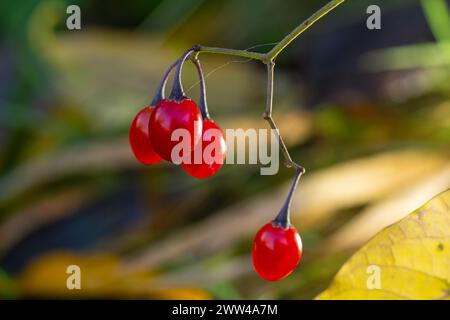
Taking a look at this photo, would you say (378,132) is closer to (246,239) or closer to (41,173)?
(246,239)

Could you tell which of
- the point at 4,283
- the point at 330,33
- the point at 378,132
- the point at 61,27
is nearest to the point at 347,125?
the point at 378,132

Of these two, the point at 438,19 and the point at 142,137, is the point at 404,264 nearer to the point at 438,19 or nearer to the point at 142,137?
the point at 142,137

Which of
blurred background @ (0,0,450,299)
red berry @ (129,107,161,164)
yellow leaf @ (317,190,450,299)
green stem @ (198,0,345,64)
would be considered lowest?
yellow leaf @ (317,190,450,299)

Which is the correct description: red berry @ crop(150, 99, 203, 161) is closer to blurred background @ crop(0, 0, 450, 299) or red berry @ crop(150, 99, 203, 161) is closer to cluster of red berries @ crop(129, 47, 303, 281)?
cluster of red berries @ crop(129, 47, 303, 281)

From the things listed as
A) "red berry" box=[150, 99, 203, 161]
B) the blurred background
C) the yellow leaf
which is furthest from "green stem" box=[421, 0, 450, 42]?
"red berry" box=[150, 99, 203, 161]

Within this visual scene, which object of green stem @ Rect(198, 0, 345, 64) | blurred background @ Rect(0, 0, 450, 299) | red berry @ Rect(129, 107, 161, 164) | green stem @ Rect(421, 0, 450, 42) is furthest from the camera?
green stem @ Rect(421, 0, 450, 42)

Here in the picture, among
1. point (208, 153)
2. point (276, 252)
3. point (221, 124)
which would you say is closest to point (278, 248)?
point (276, 252)
